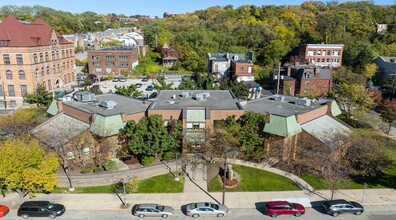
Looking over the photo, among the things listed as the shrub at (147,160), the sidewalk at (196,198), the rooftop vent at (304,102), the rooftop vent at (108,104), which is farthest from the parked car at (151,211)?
the rooftop vent at (304,102)

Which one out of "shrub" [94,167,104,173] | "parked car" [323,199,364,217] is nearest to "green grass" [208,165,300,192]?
"parked car" [323,199,364,217]

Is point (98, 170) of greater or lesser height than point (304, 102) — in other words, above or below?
below

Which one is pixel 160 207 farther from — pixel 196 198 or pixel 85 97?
pixel 85 97

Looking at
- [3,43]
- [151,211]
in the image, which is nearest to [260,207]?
[151,211]

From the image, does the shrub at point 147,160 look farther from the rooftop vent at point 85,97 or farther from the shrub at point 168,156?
the rooftop vent at point 85,97

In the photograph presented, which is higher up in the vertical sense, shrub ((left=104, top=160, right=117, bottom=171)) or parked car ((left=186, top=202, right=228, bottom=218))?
shrub ((left=104, top=160, right=117, bottom=171))

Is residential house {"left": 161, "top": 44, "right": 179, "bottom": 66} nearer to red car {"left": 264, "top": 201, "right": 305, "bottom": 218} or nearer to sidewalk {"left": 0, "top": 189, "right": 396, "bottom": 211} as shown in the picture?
sidewalk {"left": 0, "top": 189, "right": 396, "bottom": 211}
